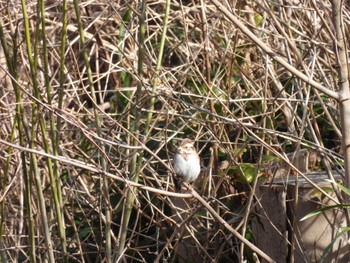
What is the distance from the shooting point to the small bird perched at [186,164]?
342cm

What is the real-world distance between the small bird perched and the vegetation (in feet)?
0.27

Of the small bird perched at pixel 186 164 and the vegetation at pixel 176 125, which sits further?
the small bird perched at pixel 186 164

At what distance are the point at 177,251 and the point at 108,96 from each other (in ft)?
6.35

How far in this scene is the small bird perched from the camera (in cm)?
342

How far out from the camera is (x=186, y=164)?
3.45 metres

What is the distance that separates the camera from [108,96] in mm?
5508

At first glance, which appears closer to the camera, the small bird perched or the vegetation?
the vegetation

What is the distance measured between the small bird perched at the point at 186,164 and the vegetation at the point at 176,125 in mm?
81

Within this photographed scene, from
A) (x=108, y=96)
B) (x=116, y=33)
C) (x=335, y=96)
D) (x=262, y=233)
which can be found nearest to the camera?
(x=335, y=96)

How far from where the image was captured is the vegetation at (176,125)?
3.06m

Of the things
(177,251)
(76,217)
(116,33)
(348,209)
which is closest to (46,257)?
(177,251)

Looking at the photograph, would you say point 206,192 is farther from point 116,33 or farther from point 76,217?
point 116,33

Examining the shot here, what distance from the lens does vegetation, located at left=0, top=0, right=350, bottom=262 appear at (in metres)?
3.06

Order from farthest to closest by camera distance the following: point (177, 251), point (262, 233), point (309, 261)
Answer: point (177, 251), point (262, 233), point (309, 261)
